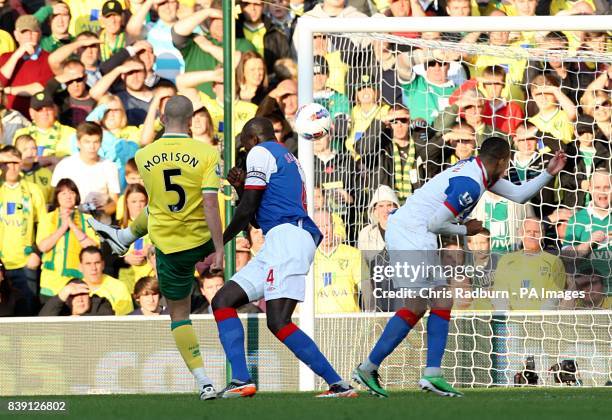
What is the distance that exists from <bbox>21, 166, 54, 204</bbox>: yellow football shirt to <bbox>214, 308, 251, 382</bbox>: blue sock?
5048 millimetres

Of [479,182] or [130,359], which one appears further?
[130,359]

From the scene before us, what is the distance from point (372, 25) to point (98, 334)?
368 centimetres

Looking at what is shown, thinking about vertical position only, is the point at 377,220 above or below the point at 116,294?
above

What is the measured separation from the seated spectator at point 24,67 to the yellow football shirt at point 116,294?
227 centimetres

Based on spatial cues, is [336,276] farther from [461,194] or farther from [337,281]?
[461,194]

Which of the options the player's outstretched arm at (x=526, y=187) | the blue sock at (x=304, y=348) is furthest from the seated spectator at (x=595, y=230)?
the blue sock at (x=304, y=348)

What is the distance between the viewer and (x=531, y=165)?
11.5 metres

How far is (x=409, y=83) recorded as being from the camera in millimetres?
11805

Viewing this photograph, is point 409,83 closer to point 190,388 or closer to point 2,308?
point 190,388

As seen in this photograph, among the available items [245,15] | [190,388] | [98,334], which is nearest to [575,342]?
[190,388]

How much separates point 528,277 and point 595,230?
43.1 inches

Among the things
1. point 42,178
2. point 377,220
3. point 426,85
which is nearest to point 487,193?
point 377,220

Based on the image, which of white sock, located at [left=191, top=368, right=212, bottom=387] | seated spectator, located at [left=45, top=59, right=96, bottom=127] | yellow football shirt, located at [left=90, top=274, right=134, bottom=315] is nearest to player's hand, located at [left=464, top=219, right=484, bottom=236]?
white sock, located at [left=191, top=368, right=212, bottom=387]

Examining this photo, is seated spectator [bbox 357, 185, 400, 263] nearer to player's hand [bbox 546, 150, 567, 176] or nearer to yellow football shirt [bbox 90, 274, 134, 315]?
yellow football shirt [bbox 90, 274, 134, 315]
